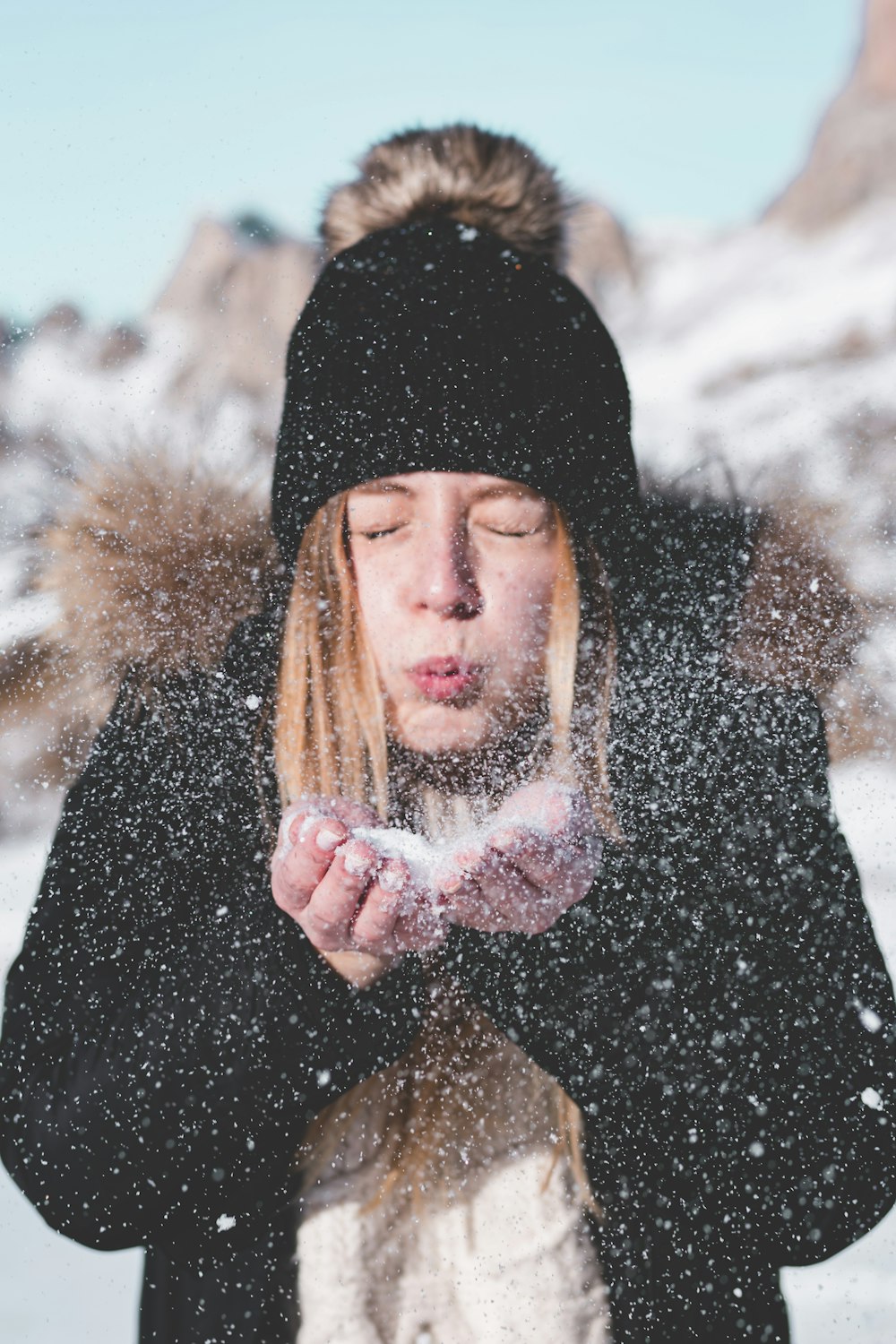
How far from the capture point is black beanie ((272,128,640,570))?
1607 millimetres

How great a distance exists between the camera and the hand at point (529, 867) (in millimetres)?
1095

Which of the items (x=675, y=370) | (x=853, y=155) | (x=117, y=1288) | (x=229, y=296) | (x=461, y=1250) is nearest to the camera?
(x=461, y=1250)

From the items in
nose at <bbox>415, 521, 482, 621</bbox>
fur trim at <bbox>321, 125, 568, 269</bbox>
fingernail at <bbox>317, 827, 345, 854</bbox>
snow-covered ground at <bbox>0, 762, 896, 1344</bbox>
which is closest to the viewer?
fingernail at <bbox>317, 827, 345, 854</bbox>

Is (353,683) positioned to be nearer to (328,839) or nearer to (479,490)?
(479,490)

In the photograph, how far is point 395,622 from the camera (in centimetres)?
154

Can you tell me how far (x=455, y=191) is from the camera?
1.77 metres

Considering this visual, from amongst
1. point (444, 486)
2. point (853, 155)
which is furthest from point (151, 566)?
point (853, 155)

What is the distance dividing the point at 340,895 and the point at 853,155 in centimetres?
1149

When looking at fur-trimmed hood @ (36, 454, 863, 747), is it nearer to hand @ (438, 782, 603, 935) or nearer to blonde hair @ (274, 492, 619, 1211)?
blonde hair @ (274, 492, 619, 1211)

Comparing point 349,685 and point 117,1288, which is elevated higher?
point 349,685

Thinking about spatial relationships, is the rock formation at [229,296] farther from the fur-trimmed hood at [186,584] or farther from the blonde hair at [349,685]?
the blonde hair at [349,685]

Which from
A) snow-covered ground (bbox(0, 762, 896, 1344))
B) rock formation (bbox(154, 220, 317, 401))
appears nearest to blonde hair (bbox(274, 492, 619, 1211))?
snow-covered ground (bbox(0, 762, 896, 1344))

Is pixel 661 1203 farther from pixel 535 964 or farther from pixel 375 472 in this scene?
pixel 375 472

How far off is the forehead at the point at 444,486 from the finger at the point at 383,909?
0.65m
